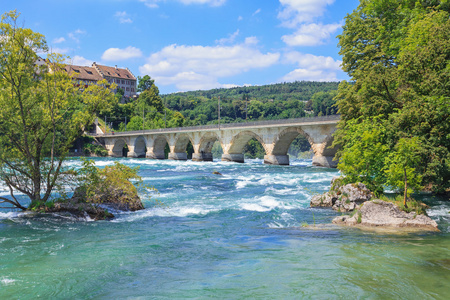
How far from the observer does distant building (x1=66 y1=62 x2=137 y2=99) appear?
10561 cm

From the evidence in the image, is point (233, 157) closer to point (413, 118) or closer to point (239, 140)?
point (239, 140)

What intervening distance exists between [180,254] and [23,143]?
9058 mm

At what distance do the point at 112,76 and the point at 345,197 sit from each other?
11042 centimetres

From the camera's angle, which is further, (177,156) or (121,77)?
(121,77)

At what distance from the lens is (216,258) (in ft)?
30.6

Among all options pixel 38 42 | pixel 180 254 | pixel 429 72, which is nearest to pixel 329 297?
pixel 180 254

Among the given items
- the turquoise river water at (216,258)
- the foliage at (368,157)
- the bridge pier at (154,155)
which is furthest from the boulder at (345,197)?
the bridge pier at (154,155)

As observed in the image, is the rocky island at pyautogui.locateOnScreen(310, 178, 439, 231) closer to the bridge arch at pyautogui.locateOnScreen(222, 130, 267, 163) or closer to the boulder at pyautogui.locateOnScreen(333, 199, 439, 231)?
the boulder at pyautogui.locateOnScreen(333, 199, 439, 231)

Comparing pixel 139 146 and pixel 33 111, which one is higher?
pixel 33 111

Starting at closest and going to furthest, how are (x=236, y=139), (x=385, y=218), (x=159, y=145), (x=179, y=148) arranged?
1. (x=385, y=218)
2. (x=236, y=139)
3. (x=179, y=148)
4. (x=159, y=145)

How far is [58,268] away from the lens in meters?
8.71

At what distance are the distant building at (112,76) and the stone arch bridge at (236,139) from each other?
88.0 ft

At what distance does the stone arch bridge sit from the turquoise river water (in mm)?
24396

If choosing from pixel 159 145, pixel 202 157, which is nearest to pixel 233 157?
pixel 202 157
